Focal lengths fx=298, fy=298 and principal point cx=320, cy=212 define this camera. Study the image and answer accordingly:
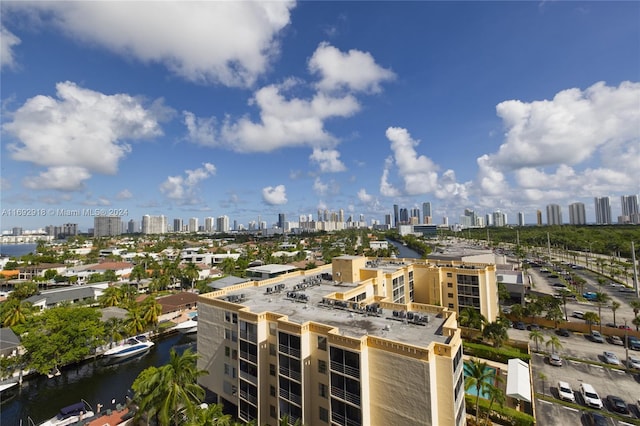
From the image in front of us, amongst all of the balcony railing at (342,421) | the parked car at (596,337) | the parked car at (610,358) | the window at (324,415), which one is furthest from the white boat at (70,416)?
the parked car at (596,337)

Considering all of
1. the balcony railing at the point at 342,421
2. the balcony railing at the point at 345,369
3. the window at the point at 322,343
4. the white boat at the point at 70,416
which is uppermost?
the window at the point at 322,343

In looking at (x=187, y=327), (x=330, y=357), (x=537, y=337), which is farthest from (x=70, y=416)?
(x=537, y=337)

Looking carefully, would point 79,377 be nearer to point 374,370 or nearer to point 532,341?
point 374,370

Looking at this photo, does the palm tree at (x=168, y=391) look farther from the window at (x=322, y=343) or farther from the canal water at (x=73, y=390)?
the canal water at (x=73, y=390)

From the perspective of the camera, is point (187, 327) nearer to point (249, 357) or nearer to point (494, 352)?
point (249, 357)

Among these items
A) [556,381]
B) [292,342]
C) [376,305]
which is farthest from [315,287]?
[556,381]
